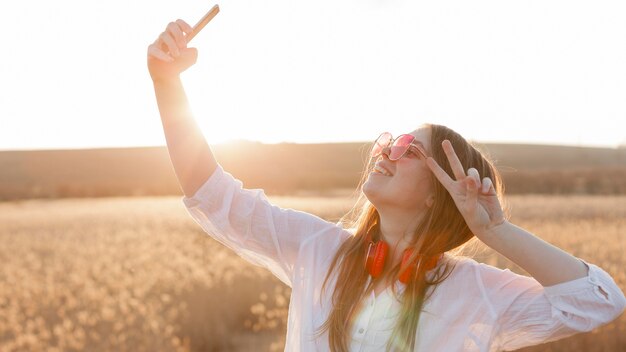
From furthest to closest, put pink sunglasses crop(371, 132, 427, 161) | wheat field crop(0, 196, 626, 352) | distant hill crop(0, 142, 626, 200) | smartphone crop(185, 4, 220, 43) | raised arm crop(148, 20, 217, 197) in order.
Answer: distant hill crop(0, 142, 626, 200) → wheat field crop(0, 196, 626, 352) → pink sunglasses crop(371, 132, 427, 161) → raised arm crop(148, 20, 217, 197) → smartphone crop(185, 4, 220, 43)

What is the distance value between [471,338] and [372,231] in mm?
466

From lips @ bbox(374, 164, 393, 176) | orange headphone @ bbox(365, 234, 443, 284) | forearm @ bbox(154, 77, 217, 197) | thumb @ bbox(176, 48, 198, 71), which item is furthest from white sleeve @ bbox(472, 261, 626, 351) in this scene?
thumb @ bbox(176, 48, 198, 71)

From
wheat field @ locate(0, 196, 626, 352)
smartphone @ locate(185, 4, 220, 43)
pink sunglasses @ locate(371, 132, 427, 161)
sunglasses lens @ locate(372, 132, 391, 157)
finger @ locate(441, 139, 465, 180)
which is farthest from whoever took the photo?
wheat field @ locate(0, 196, 626, 352)

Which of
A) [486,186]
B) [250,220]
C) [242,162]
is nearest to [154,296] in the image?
[250,220]

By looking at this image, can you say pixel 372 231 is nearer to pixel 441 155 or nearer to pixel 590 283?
pixel 441 155

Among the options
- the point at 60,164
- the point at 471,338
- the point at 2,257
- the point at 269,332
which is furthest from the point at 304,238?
the point at 60,164

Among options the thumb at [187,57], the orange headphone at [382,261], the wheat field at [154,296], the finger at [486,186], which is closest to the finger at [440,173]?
the finger at [486,186]

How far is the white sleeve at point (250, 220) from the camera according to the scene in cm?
199

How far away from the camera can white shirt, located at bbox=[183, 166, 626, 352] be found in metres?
1.81

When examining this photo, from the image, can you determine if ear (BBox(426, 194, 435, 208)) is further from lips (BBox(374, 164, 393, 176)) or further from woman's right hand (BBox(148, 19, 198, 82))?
woman's right hand (BBox(148, 19, 198, 82))

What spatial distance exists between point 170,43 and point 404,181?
781mm

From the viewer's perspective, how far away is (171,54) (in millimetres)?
1844

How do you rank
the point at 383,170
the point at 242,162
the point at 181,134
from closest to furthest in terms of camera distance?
the point at 181,134
the point at 383,170
the point at 242,162

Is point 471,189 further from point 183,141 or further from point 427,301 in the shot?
point 183,141
